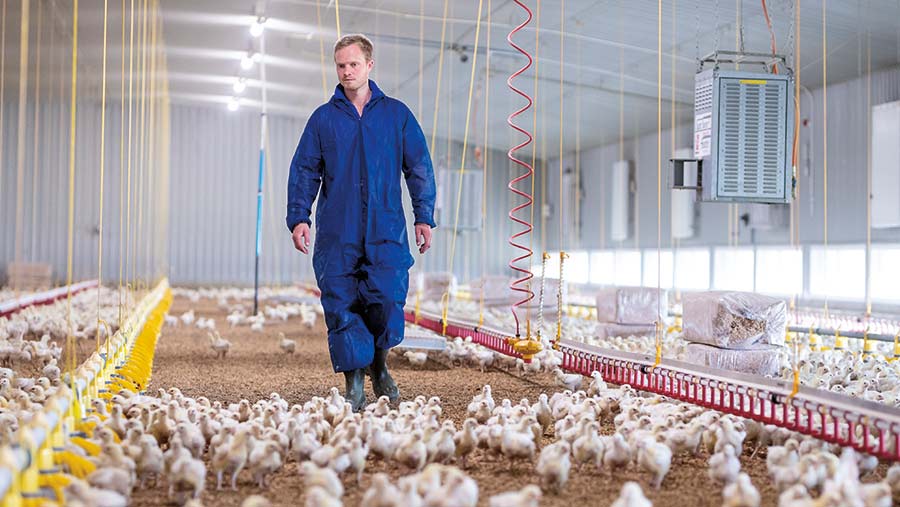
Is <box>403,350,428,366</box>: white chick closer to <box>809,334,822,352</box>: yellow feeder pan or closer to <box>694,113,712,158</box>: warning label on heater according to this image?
<box>694,113,712,158</box>: warning label on heater

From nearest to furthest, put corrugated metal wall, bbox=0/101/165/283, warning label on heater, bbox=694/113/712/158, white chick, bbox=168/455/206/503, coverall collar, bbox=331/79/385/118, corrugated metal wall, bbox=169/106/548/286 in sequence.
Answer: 1. white chick, bbox=168/455/206/503
2. coverall collar, bbox=331/79/385/118
3. warning label on heater, bbox=694/113/712/158
4. corrugated metal wall, bbox=0/101/165/283
5. corrugated metal wall, bbox=169/106/548/286

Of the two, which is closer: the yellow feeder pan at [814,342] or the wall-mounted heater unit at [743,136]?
the wall-mounted heater unit at [743,136]

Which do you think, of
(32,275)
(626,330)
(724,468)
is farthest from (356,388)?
(32,275)

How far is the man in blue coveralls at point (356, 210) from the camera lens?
11.7ft

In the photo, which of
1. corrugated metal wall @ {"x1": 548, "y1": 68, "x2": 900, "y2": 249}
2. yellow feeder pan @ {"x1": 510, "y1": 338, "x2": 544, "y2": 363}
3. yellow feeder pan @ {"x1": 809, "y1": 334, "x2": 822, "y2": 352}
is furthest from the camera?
corrugated metal wall @ {"x1": 548, "y1": 68, "x2": 900, "y2": 249}

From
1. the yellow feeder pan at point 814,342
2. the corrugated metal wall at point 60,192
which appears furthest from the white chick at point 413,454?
the corrugated metal wall at point 60,192

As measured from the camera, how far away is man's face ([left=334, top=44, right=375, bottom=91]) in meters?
3.63

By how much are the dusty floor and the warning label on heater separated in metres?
1.88

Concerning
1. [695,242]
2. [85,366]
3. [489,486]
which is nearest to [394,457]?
[489,486]

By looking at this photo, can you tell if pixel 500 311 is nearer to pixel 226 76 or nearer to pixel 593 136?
pixel 593 136

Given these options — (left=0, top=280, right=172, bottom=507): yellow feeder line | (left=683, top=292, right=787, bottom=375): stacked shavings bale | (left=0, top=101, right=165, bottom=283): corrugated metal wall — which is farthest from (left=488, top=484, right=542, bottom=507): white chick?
(left=0, top=101, right=165, bottom=283): corrugated metal wall

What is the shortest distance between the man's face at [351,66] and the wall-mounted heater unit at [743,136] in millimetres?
2608

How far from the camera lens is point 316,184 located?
3.68 metres

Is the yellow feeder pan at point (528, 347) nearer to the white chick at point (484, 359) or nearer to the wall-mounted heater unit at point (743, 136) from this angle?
the white chick at point (484, 359)
